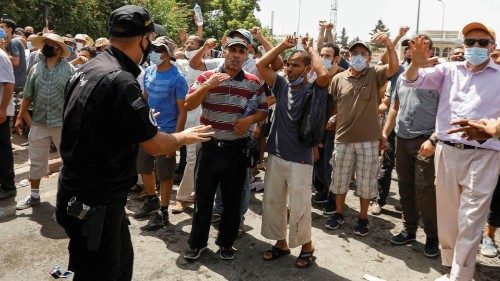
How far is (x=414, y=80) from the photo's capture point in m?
3.82

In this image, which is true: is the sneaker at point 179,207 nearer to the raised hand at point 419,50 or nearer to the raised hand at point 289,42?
the raised hand at point 289,42

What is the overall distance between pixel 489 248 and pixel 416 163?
3.95ft

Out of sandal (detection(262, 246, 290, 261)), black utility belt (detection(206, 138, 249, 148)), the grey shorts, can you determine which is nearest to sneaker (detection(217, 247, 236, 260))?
sandal (detection(262, 246, 290, 261))

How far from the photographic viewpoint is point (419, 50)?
346 centimetres

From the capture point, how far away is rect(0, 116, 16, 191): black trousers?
5.50 meters

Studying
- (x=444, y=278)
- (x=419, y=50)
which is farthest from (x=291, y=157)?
(x=444, y=278)

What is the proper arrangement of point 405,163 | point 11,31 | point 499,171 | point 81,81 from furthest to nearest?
point 11,31
point 405,163
point 499,171
point 81,81

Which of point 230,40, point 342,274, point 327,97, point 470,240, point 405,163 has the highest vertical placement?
point 230,40

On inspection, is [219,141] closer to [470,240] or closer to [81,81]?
[81,81]

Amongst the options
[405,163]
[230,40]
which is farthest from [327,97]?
[405,163]

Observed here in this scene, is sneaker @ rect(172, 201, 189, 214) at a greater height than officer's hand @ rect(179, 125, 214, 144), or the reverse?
officer's hand @ rect(179, 125, 214, 144)

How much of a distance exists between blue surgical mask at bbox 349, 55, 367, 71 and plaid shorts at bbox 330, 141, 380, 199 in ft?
2.81

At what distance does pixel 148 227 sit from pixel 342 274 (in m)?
2.23

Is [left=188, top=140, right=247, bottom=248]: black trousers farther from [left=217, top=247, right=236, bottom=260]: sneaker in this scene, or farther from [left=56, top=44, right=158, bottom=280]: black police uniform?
[left=56, top=44, right=158, bottom=280]: black police uniform
